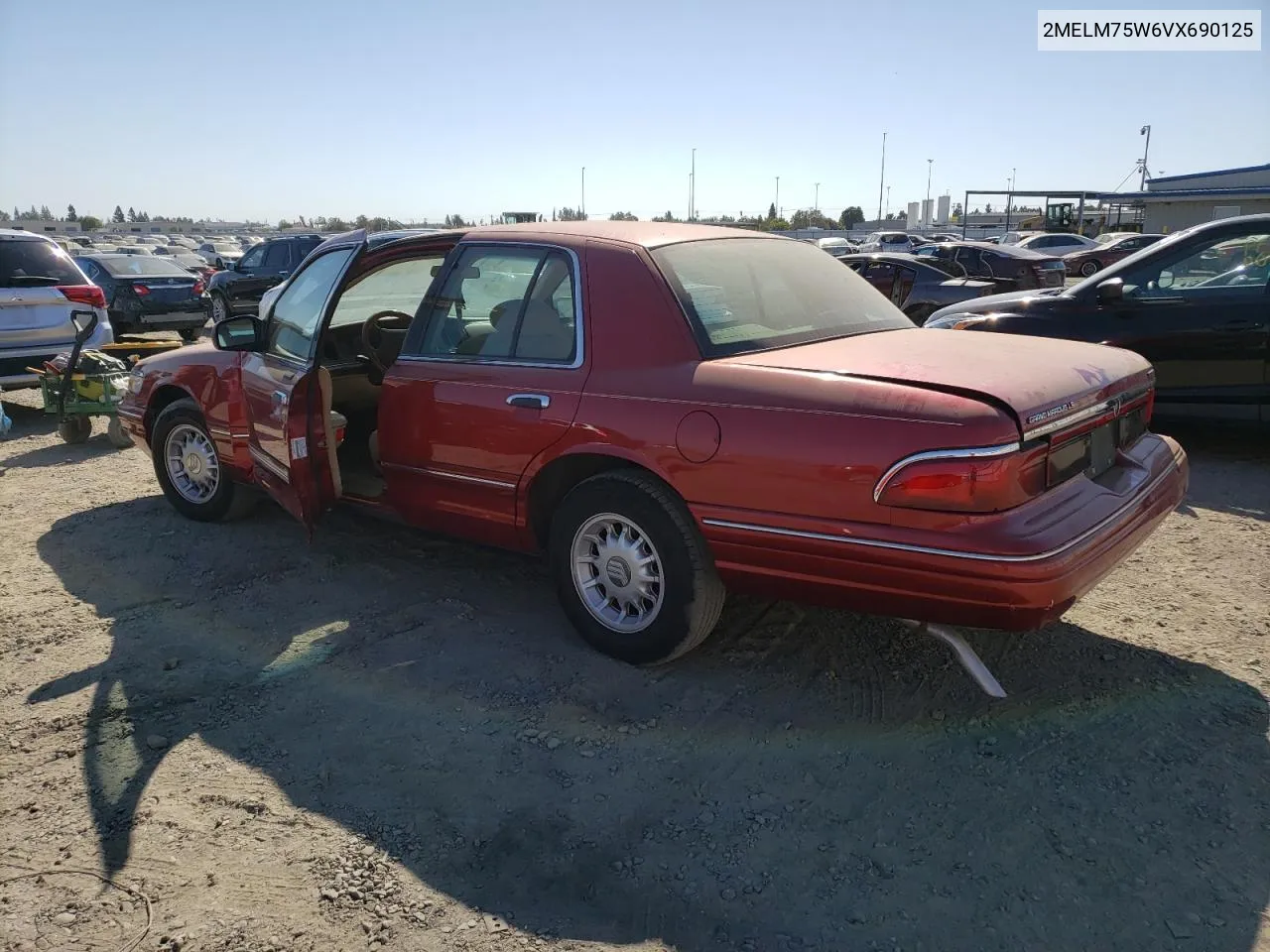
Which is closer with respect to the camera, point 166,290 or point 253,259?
point 166,290

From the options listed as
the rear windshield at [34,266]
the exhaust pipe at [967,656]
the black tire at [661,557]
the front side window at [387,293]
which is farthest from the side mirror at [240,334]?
the rear windshield at [34,266]

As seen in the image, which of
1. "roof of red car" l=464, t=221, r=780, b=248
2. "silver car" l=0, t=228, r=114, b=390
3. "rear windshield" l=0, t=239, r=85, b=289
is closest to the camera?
"roof of red car" l=464, t=221, r=780, b=248

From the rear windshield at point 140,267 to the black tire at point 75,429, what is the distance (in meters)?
7.42

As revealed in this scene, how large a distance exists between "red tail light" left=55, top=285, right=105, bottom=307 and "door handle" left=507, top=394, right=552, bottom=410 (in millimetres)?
7119

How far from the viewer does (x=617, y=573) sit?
12.3 ft

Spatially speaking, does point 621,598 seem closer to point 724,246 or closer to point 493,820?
point 493,820

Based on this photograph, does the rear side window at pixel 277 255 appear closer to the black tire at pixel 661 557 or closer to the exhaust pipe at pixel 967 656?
the black tire at pixel 661 557

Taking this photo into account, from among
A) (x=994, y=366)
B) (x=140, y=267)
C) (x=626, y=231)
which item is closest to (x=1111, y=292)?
(x=994, y=366)

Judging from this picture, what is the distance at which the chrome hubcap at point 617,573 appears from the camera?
365cm

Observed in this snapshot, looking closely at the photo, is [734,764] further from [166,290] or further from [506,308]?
[166,290]

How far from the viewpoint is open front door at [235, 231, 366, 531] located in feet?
14.5

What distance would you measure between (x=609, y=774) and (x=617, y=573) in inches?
34.5

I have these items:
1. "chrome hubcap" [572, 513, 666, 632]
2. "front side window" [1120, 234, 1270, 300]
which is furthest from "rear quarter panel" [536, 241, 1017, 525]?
"front side window" [1120, 234, 1270, 300]

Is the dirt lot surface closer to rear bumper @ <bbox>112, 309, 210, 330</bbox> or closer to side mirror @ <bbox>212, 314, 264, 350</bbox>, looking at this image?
side mirror @ <bbox>212, 314, 264, 350</bbox>
